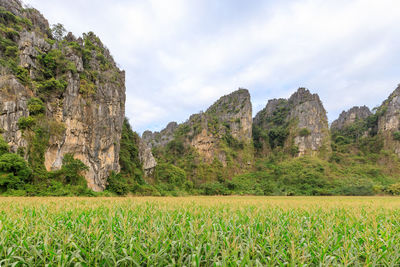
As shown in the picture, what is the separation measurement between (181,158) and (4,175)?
56513 mm

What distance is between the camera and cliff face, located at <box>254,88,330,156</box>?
89.4 meters

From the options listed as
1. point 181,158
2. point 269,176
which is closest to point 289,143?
point 269,176

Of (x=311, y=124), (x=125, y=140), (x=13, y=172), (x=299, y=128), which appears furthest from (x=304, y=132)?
(x=13, y=172)

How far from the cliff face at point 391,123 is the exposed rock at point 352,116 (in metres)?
20.3

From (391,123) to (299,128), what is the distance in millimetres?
35237

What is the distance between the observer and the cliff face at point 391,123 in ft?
261

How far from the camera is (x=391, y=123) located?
82938mm

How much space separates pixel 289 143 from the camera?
94812mm

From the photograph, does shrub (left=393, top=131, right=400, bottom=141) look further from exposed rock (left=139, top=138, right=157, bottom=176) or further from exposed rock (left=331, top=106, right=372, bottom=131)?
exposed rock (left=139, top=138, right=157, bottom=176)

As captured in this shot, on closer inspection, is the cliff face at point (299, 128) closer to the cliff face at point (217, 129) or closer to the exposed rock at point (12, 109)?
the cliff face at point (217, 129)

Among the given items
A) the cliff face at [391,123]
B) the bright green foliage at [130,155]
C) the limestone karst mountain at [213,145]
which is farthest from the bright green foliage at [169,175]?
the cliff face at [391,123]

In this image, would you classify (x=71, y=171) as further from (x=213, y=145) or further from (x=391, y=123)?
(x=391, y=123)

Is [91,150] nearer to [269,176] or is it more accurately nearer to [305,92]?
[269,176]

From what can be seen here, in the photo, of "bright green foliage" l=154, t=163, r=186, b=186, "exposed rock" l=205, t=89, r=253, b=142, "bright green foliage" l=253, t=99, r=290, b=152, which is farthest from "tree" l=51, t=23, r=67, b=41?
"bright green foliage" l=253, t=99, r=290, b=152
